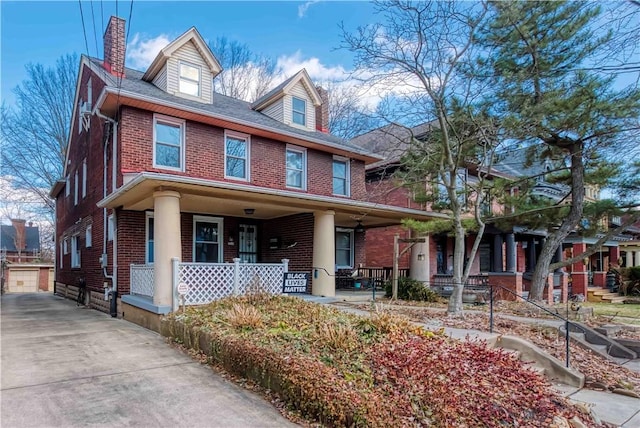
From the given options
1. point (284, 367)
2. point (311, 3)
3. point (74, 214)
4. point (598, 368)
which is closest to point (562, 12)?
point (311, 3)

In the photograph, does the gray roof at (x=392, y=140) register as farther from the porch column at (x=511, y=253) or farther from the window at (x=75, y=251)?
the window at (x=75, y=251)

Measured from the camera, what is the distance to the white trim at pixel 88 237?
13859mm

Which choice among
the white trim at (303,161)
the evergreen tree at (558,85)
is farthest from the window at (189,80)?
the evergreen tree at (558,85)

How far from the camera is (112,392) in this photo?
4.84 meters

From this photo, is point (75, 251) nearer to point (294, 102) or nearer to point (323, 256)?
point (294, 102)

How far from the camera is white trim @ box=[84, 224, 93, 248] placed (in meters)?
13.9

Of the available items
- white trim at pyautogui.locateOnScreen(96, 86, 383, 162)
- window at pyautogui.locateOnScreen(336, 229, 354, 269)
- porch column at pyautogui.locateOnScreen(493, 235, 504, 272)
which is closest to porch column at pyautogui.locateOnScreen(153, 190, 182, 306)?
white trim at pyautogui.locateOnScreen(96, 86, 383, 162)

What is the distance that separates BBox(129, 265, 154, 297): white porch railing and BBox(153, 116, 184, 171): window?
2889 mm

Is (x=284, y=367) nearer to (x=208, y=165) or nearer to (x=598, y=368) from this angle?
(x=598, y=368)

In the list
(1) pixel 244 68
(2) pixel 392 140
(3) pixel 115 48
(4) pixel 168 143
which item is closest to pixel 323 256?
(4) pixel 168 143

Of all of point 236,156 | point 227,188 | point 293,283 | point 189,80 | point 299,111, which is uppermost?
point 189,80

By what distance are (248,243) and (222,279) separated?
478 centimetres

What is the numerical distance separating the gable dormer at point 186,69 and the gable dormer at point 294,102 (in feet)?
8.38

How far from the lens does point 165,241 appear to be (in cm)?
884
